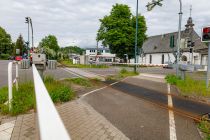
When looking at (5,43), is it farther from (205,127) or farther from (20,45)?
(205,127)

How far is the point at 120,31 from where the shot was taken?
156ft

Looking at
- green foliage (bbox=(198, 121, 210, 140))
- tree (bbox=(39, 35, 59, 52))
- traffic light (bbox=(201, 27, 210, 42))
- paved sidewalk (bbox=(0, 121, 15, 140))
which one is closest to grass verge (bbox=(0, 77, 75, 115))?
paved sidewalk (bbox=(0, 121, 15, 140))

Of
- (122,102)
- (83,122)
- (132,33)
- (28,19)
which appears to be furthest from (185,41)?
(132,33)

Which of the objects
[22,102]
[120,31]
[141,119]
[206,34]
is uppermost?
[120,31]

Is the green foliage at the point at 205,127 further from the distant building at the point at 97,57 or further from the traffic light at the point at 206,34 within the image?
the distant building at the point at 97,57

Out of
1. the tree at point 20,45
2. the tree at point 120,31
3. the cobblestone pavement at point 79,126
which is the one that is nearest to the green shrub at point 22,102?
the cobblestone pavement at point 79,126

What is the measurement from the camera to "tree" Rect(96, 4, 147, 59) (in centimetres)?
4759

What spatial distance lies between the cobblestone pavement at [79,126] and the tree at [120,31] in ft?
136

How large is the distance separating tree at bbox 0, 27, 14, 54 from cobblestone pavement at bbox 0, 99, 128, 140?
3614 inches

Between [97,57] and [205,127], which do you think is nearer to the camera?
[205,127]

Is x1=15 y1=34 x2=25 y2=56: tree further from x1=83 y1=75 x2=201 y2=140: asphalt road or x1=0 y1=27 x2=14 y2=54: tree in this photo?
x1=83 y1=75 x2=201 y2=140: asphalt road

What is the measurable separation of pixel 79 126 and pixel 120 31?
4392 centimetres

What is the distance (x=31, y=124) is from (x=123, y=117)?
2.39 m

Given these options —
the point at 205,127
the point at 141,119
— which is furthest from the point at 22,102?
the point at 205,127
